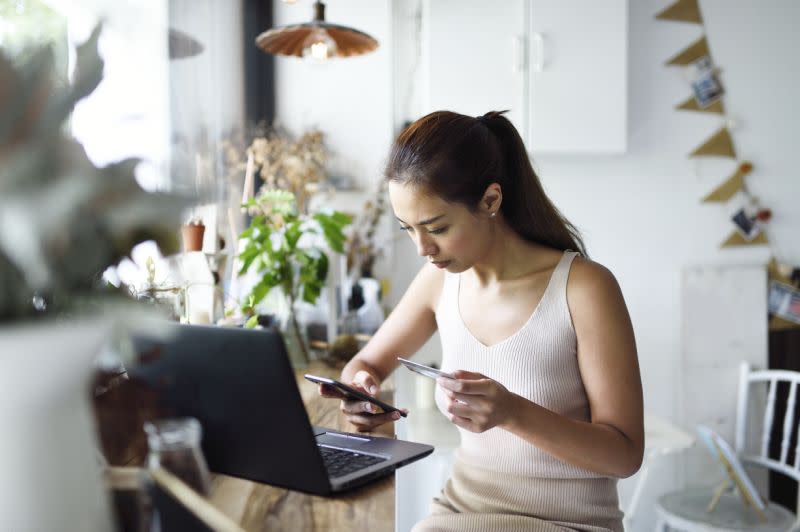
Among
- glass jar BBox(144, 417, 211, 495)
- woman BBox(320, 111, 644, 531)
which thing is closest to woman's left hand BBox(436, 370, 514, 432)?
woman BBox(320, 111, 644, 531)

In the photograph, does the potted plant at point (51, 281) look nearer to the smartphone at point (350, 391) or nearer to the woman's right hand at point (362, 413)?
the smartphone at point (350, 391)

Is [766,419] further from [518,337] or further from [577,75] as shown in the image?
[518,337]

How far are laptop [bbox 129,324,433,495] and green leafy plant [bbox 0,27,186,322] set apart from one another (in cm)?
26

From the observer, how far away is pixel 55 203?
0.51 meters

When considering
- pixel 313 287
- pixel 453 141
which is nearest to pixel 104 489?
pixel 453 141

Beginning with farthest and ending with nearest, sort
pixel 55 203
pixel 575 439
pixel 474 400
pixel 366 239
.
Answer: pixel 366 239, pixel 575 439, pixel 474 400, pixel 55 203

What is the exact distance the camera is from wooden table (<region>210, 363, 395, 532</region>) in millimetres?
911

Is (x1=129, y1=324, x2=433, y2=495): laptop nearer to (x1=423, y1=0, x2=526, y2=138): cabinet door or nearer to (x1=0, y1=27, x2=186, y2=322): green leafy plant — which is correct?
(x1=0, y1=27, x2=186, y2=322): green leafy plant

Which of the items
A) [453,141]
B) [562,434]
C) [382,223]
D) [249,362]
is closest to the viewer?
[249,362]

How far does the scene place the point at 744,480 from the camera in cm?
240

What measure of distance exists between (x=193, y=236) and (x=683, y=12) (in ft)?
6.92

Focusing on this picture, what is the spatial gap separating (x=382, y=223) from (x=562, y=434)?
1.61 meters

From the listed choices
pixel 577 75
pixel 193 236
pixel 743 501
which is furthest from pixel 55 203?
pixel 743 501

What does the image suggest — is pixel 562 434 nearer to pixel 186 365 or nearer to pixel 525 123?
pixel 186 365
